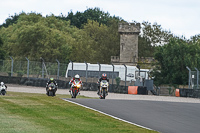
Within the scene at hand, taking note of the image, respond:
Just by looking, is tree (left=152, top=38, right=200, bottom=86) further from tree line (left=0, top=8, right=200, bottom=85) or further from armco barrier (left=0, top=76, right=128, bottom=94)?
armco barrier (left=0, top=76, right=128, bottom=94)

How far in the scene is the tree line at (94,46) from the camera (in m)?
59.9

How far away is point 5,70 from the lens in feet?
165

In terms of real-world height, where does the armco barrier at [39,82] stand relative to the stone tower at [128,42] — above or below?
below

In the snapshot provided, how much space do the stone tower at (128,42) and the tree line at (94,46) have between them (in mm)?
4073

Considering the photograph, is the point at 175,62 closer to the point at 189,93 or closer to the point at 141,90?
the point at 141,90

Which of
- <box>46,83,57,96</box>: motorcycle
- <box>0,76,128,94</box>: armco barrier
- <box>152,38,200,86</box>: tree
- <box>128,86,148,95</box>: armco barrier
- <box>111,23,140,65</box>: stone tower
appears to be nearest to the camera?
<box>46,83,57,96</box>: motorcycle

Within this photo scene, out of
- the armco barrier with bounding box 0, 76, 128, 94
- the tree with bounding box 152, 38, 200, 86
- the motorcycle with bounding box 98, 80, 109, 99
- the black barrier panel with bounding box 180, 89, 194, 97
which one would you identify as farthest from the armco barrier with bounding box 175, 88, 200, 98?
Result: the tree with bounding box 152, 38, 200, 86

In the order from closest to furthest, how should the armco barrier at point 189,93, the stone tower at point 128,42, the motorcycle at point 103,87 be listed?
the motorcycle at point 103,87, the armco barrier at point 189,93, the stone tower at point 128,42

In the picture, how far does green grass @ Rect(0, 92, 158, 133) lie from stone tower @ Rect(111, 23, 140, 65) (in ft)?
240

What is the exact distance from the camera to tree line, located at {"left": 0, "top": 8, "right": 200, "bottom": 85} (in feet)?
196

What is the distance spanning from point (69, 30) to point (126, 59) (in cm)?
2568

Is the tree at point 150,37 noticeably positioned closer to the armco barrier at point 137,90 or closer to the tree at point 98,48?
the tree at point 98,48

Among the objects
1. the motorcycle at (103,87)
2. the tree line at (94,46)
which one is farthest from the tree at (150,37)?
the motorcycle at (103,87)

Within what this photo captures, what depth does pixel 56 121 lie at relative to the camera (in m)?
13.3
